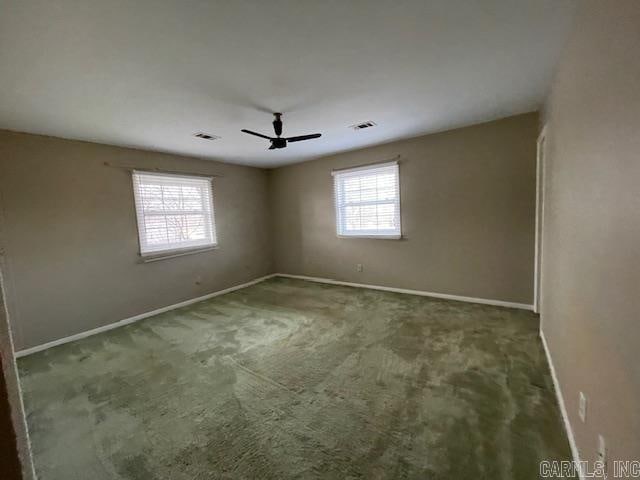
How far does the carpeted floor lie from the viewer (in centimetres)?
152

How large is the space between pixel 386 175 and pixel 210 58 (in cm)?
303

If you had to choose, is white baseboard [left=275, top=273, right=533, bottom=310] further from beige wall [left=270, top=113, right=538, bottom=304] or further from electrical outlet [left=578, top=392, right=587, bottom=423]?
electrical outlet [left=578, top=392, right=587, bottom=423]

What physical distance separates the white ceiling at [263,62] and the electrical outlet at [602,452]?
2.12 metres

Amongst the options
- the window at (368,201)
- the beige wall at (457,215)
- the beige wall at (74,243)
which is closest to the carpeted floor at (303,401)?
the beige wall at (74,243)

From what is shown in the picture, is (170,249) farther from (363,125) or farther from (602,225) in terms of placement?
(602,225)

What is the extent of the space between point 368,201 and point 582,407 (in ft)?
11.5

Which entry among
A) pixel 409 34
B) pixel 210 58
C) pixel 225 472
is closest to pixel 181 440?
pixel 225 472

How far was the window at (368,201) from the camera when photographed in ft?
14.0

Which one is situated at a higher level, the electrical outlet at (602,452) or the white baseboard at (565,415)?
the electrical outlet at (602,452)

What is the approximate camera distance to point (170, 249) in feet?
13.6

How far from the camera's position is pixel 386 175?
14.1 ft

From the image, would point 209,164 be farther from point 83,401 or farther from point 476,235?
point 476,235

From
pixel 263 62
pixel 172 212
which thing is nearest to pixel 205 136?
pixel 172 212

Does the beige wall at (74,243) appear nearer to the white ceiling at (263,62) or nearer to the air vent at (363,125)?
the white ceiling at (263,62)
